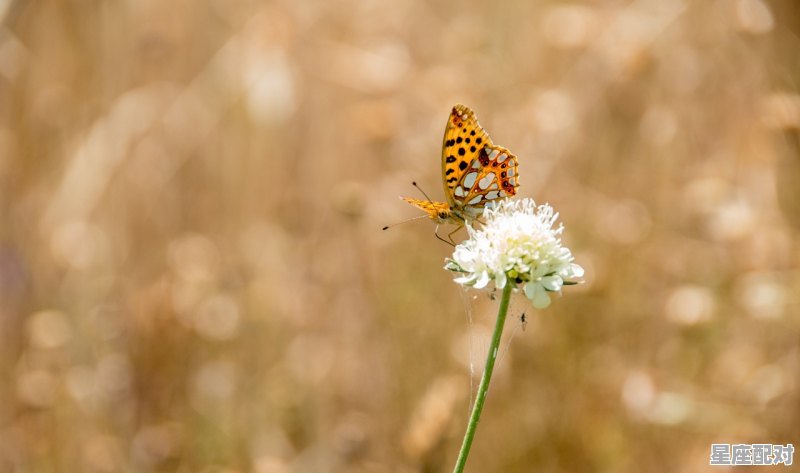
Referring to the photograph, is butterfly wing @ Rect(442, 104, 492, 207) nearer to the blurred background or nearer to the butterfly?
the butterfly

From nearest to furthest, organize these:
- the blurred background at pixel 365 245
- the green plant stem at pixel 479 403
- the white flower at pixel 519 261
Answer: the green plant stem at pixel 479 403
the white flower at pixel 519 261
the blurred background at pixel 365 245

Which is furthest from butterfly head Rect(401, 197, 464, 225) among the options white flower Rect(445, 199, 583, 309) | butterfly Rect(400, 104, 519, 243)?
white flower Rect(445, 199, 583, 309)

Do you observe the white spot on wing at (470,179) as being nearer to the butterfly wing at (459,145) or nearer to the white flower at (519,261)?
the butterfly wing at (459,145)

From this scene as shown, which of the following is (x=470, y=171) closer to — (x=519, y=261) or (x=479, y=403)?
(x=519, y=261)

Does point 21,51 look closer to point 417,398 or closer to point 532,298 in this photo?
point 417,398

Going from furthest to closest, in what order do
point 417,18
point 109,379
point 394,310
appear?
point 417,18 → point 394,310 → point 109,379

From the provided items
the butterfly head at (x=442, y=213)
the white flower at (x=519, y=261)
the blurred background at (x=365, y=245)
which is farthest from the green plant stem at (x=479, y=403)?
the blurred background at (x=365, y=245)

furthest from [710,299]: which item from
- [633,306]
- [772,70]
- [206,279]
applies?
[206,279]
